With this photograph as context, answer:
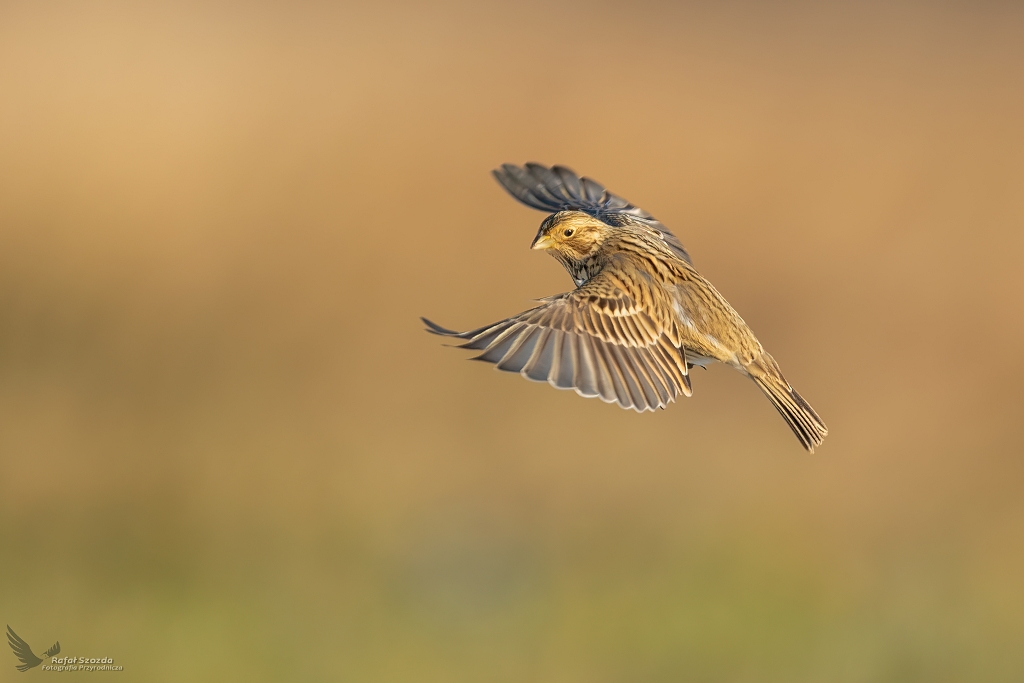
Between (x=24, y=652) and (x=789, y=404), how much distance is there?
3.83 m

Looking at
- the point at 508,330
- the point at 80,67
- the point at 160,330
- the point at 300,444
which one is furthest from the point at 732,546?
the point at 80,67

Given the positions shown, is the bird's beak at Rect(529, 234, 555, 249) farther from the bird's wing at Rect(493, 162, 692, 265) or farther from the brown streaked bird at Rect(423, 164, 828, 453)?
the bird's wing at Rect(493, 162, 692, 265)

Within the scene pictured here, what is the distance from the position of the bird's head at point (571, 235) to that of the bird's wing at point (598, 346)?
1.32 ft

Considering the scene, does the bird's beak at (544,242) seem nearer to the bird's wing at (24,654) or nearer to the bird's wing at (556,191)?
the bird's wing at (556,191)

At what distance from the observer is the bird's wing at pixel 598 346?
13.1ft

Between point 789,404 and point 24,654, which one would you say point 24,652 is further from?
point 789,404

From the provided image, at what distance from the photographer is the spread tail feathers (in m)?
4.71

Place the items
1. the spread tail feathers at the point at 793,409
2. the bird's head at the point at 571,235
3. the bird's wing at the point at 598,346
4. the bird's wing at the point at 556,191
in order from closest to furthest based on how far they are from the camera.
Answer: the bird's wing at the point at 598,346, the spread tail feathers at the point at 793,409, the bird's head at the point at 571,235, the bird's wing at the point at 556,191

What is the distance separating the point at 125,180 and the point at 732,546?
261 inches

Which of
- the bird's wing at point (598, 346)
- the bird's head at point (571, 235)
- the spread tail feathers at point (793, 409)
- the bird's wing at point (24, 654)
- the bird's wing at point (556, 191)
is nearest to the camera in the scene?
the bird's wing at point (598, 346)

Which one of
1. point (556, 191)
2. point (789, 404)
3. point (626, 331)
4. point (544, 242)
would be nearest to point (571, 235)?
point (544, 242)

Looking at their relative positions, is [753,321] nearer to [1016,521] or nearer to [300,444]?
[1016,521]

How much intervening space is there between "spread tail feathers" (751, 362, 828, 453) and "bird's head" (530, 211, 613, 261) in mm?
881

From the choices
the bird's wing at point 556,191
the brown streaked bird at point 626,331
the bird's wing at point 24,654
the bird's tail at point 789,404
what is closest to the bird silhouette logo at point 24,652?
the bird's wing at point 24,654
